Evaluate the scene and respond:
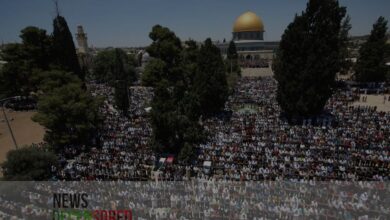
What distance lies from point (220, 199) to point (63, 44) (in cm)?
2867

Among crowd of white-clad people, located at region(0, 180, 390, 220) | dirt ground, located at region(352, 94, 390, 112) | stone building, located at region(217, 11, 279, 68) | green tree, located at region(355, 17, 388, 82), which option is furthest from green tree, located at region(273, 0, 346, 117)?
stone building, located at region(217, 11, 279, 68)

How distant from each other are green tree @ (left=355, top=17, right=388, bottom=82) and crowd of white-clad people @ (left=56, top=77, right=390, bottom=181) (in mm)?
14909

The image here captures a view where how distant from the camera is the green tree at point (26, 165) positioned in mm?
15461

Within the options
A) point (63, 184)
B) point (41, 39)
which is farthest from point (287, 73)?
point (41, 39)

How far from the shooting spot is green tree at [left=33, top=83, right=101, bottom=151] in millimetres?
21188

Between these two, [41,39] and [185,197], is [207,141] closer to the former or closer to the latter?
[185,197]

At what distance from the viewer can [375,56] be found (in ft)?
123

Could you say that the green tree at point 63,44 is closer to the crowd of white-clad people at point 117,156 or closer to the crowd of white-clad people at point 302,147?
the crowd of white-clad people at point 117,156

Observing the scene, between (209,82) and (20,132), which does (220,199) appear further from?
(20,132)

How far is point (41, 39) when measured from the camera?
1368 inches

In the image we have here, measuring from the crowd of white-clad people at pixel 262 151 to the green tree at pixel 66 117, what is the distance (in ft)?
5.21

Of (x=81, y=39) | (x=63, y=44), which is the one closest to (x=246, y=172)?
(x=63, y=44)

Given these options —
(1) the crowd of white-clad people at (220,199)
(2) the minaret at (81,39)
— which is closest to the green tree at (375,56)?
(1) the crowd of white-clad people at (220,199)

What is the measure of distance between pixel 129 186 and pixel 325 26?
21226 millimetres
